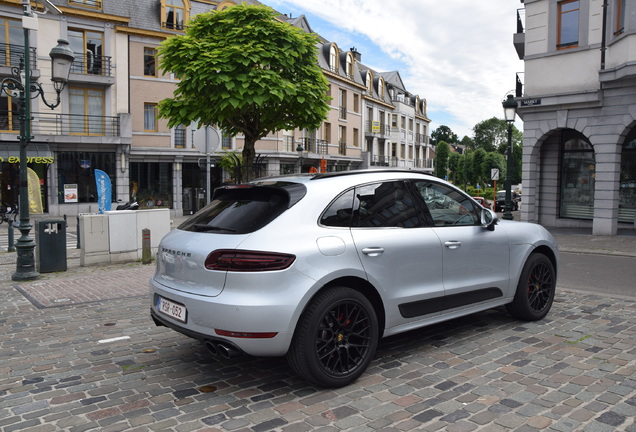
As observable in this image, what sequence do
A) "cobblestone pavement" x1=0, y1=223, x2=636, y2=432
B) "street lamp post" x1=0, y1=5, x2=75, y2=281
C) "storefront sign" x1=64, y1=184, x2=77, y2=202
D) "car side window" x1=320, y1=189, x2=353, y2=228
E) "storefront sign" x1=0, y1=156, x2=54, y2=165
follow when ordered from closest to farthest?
"cobblestone pavement" x1=0, y1=223, x2=636, y2=432 → "car side window" x1=320, y1=189, x2=353, y2=228 → "street lamp post" x1=0, y1=5, x2=75, y2=281 → "storefront sign" x1=0, y1=156, x2=54, y2=165 → "storefront sign" x1=64, y1=184, x2=77, y2=202

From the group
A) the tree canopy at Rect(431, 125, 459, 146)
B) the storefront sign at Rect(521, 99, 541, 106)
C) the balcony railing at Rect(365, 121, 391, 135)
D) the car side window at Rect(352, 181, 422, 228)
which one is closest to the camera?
the car side window at Rect(352, 181, 422, 228)

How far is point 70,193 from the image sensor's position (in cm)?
2670

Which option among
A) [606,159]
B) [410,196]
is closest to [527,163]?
[606,159]

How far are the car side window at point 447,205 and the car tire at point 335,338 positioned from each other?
1.28 m

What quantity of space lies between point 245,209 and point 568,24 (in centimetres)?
1787

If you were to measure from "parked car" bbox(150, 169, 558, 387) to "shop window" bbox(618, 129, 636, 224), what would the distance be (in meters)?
16.2

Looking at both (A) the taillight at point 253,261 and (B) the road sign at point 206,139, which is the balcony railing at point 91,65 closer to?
(B) the road sign at point 206,139

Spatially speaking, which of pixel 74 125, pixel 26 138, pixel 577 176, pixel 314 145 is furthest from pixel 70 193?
pixel 577 176

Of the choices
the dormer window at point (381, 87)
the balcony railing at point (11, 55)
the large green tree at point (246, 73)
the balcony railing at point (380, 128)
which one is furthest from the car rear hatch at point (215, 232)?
the dormer window at point (381, 87)

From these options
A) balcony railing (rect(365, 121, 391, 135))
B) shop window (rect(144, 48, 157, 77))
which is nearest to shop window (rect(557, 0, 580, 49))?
shop window (rect(144, 48, 157, 77))

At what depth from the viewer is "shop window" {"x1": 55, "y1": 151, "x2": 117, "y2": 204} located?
87.6 feet

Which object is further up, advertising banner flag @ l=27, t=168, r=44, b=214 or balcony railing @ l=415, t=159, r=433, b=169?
balcony railing @ l=415, t=159, r=433, b=169

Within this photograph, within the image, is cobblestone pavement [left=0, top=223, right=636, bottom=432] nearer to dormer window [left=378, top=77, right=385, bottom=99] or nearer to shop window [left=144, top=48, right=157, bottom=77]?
shop window [left=144, top=48, right=157, bottom=77]

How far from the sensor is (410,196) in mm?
4680
